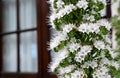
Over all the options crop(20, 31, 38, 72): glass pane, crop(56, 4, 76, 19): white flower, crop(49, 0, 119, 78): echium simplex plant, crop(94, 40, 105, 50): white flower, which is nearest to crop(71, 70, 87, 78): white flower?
crop(49, 0, 119, 78): echium simplex plant

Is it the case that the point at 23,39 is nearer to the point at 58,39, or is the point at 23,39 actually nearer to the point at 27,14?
the point at 27,14

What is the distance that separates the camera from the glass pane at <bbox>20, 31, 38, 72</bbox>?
304 centimetres

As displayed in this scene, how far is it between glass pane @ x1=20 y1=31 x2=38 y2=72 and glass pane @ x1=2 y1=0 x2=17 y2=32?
0.70ft

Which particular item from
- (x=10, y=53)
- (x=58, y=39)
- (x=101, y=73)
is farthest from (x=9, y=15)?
(x=101, y=73)

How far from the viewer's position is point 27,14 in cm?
315

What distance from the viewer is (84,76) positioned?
1172 millimetres

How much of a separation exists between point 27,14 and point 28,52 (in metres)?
0.42

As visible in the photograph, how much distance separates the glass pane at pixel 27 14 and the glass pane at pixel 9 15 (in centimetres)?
14

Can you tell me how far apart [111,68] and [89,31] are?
190 millimetres

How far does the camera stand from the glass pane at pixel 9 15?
3295 mm

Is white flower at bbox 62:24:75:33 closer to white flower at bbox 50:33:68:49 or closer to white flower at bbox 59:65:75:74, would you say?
white flower at bbox 50:33:68:49

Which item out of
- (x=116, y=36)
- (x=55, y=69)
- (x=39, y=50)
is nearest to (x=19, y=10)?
(x=39, y=50)

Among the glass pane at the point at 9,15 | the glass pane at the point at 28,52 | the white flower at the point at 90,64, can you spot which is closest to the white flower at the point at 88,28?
the white flower at the point at 90,64

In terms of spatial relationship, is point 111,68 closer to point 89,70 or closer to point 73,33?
point 89,70
